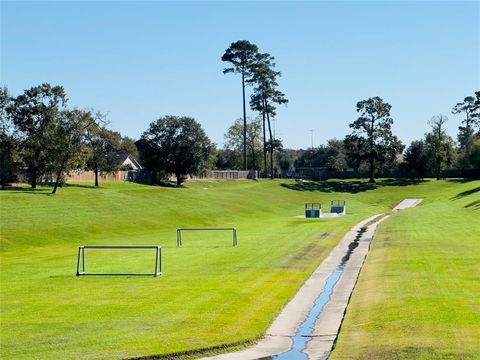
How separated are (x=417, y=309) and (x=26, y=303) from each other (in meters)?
13.3

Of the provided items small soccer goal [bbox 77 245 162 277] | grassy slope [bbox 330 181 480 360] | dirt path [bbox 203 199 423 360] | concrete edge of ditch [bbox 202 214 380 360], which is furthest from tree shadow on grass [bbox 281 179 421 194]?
concrete edge of ditch [bbox 202 214 380 360]

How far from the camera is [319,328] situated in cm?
1964

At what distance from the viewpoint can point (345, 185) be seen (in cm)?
12988

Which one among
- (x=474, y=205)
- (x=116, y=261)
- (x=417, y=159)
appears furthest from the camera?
(x=417, y=159)

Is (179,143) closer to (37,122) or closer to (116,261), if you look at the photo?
(37,122)

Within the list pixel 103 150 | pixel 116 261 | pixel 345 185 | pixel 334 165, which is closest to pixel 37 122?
pixel 103 150

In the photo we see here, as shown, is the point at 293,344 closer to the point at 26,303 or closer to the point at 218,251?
the point at 26,303

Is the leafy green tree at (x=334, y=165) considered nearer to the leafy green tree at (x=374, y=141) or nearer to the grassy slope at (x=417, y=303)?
the leafy green tree at (x=374, y=141)

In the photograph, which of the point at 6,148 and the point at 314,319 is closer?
the point at 314,319

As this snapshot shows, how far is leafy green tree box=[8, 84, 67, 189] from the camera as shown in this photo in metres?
78.9

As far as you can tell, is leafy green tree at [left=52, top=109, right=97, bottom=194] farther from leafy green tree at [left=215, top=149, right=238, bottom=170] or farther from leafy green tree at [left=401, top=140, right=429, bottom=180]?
leafy green tree at [left=215, top=149, right=238, bottom=170]

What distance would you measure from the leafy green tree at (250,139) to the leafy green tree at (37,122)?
3757 inches

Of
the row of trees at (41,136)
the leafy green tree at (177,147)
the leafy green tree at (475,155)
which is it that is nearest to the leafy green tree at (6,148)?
the row of trees at (41,136)

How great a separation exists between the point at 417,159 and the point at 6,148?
8930 centimetres
